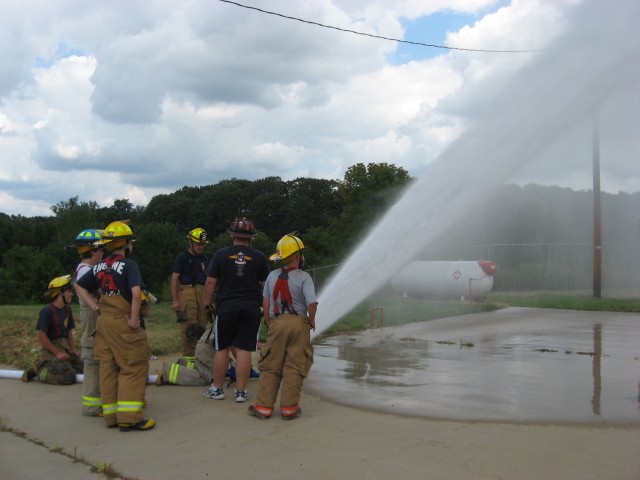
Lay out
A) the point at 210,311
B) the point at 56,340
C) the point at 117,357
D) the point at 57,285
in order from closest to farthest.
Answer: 1. the point at 117,357
2. the point at 210,311
3. the point at 57,285
4. the point at 56,340

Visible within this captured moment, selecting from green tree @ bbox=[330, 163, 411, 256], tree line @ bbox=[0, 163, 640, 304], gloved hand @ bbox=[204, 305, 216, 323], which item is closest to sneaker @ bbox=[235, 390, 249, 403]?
gloved hand @ bbox=[204, 305, 216, 323]

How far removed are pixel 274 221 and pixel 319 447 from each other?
65579 mm

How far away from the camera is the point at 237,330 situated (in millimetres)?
6375

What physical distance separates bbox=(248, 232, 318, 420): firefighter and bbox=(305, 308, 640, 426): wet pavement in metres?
0.82

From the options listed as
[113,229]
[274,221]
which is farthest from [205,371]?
[274,221]

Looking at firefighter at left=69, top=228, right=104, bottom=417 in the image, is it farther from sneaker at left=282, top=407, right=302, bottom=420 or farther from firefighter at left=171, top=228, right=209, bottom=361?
sneaker at left=282, top=407, right=302, bottom=420

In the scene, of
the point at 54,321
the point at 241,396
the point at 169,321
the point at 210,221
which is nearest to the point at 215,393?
the point at 241,396

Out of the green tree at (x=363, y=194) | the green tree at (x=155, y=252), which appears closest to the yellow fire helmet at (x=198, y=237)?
the green tree at (x=363, y=194)

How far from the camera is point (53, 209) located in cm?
8288

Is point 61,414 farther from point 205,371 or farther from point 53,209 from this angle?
point 53,209

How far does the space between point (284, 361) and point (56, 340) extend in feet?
10.3

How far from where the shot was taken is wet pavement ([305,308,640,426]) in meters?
5.89

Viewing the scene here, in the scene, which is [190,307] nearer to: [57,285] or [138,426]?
[57,285]

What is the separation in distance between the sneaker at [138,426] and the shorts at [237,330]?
115cm
